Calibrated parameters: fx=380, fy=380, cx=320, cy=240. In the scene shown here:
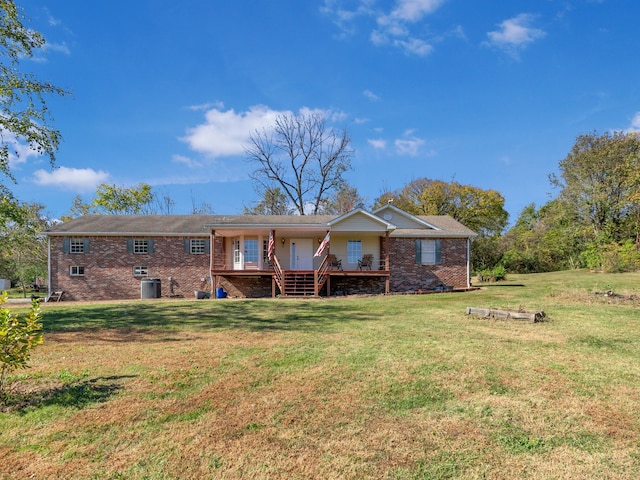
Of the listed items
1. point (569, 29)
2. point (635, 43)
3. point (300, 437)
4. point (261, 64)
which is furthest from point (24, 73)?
point (635, 43)

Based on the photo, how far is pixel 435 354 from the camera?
6.05 metres

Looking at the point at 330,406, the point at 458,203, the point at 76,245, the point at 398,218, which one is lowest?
the point at 330,406

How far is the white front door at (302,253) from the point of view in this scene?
20.4 metres

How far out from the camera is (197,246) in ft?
65.4

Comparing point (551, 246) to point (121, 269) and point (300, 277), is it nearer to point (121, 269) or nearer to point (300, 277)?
point (300, 277)

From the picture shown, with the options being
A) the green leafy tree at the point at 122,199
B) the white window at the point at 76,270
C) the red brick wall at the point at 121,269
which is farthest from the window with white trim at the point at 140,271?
the green leafy tree at the point at 122,199

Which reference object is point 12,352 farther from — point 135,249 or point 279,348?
point 135,249

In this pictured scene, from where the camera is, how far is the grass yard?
3.02 m

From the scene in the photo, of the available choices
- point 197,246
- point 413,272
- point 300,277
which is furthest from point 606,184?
point 197,246

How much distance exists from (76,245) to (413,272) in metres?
17.6

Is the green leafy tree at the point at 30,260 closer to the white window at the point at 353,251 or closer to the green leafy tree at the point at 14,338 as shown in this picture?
the white window at the point at 353,251

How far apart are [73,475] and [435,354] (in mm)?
4888

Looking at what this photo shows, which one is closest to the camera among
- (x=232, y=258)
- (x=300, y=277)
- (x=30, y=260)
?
(x=300, y=277)

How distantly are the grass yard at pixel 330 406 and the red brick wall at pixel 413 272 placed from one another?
12189 mm
